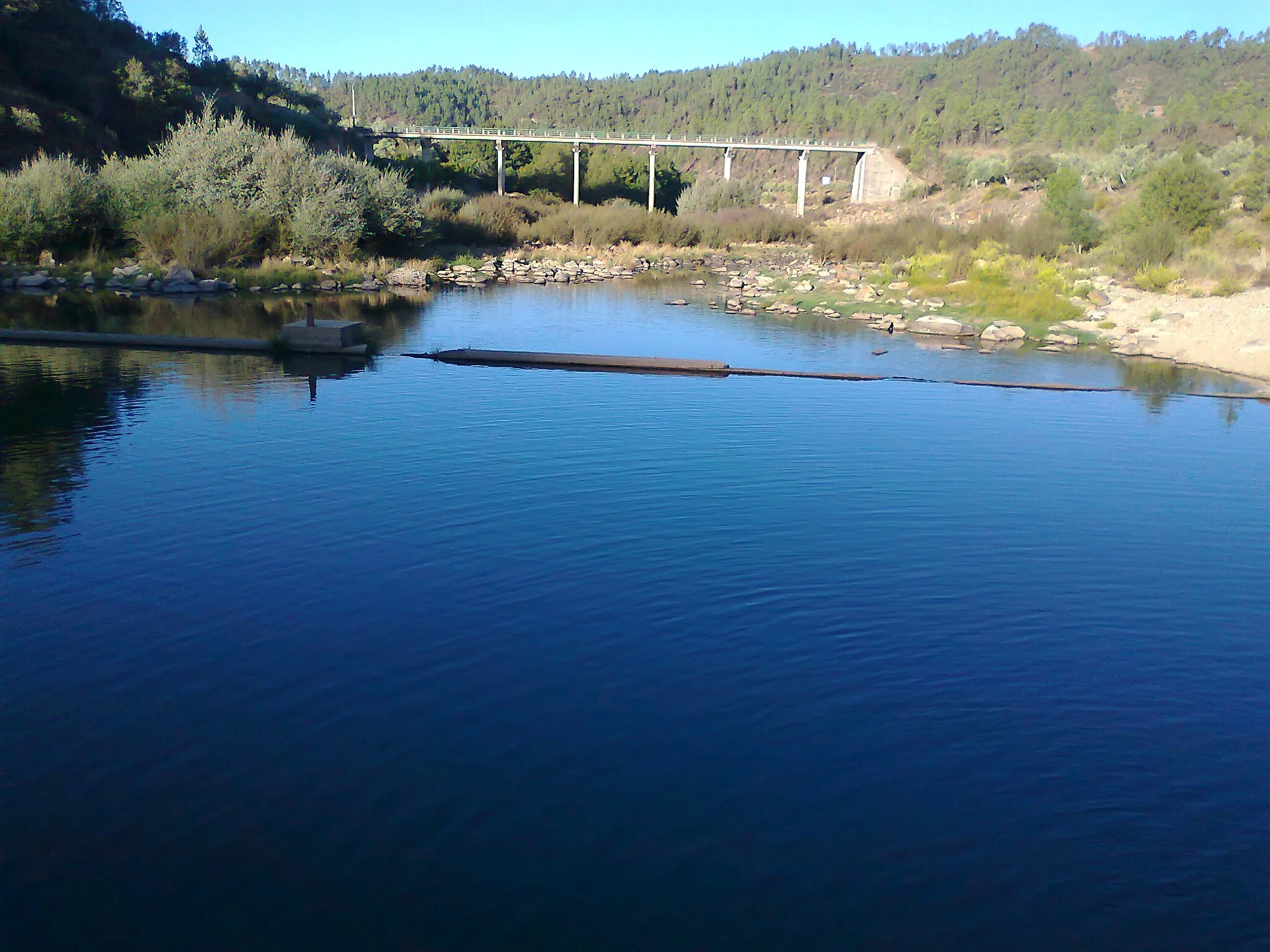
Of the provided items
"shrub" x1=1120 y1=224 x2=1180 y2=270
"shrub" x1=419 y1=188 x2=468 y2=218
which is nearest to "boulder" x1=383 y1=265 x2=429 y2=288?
"shrub" x1=419 y1=188 x2=468 y2=218

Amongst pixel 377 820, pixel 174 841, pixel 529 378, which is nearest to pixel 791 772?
pixel 377 820

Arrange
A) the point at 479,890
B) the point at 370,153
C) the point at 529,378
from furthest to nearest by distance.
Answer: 1. the point at 370,153
2. the point at 529,378
3. the point at 479,890

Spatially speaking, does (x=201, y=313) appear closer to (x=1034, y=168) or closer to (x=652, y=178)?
(x=652, y=178)

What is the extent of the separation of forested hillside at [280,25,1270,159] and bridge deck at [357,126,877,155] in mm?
9403

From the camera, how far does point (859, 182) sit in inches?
3627

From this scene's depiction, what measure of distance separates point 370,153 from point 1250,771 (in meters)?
79.7

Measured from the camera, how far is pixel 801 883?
4.88m

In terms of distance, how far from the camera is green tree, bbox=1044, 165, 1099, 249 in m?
37.7

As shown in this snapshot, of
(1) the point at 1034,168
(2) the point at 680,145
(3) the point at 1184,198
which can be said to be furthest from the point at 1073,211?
(2) the point at 680,145

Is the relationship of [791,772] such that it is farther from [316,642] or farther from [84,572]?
[84,572]

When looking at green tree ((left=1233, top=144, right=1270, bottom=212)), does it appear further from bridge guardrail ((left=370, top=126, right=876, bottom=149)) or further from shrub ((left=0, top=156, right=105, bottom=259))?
bridge guardrail ((left=370, top=126, right=876, bottom=149))

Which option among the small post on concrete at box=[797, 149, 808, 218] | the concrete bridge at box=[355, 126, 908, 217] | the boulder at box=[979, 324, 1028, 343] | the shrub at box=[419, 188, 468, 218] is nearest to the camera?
the boulder at box=[979, 324, 1028, 343]

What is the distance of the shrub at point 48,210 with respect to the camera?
100 ft

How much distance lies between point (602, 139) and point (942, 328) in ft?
212
